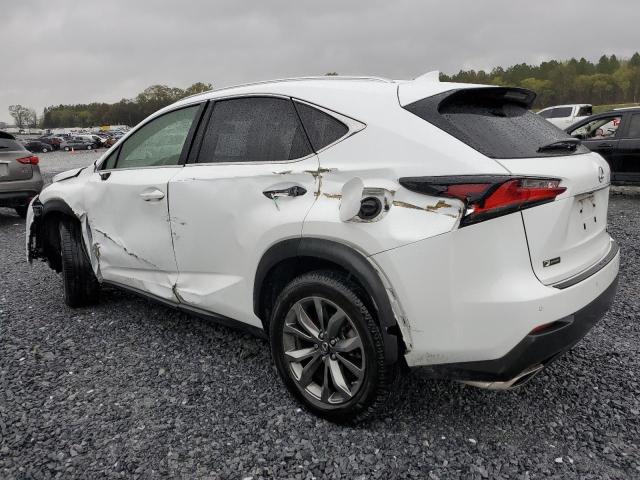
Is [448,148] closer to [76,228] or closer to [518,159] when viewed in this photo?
[518,159]

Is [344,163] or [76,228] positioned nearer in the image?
[344,163]

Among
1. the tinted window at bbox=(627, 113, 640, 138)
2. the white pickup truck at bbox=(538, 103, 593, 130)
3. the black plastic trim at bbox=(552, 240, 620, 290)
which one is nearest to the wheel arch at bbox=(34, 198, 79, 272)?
the black plastic trim at bbox=(552, 240, 620, 290)

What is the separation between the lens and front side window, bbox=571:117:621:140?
9.54m

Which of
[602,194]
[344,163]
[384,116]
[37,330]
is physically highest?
[384,116]

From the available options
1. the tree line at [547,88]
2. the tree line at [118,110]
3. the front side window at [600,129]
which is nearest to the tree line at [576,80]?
the tree line at [547,88]

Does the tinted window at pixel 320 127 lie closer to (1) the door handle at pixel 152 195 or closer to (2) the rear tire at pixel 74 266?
(1) the door handle at pixel 152 195

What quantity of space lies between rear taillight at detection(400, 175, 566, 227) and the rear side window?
0.80 m

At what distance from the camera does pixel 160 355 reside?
11.2 ft

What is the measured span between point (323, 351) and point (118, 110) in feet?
419

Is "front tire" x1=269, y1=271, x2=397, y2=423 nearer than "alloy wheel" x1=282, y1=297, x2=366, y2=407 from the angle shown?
Yes

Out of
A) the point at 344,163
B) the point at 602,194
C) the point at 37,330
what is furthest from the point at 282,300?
the point at 37,330

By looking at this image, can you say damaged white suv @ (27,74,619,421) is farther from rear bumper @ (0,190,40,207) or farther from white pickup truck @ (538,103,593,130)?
white pickup truck @ (538,103,593,130)

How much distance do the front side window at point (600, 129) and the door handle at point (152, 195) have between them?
9.00m

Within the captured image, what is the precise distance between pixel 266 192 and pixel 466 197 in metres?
1.02
